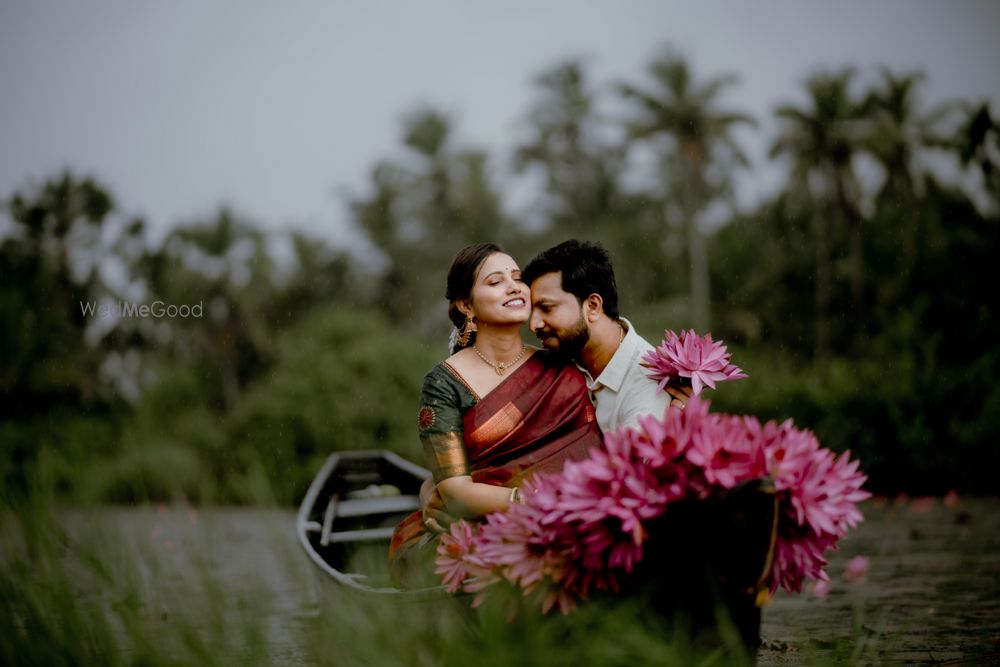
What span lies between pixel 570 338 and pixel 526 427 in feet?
1.35

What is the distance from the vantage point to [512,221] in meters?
41.2

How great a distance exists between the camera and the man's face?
4172 mm

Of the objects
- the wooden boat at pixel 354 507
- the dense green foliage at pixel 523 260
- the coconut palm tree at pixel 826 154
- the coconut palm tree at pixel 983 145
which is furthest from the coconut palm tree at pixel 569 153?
the wooden boat at pixel 354 507

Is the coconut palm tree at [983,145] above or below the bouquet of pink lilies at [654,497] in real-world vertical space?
above

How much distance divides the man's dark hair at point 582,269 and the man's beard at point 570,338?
12cm

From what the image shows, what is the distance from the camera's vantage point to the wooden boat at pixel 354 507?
594 centimetres

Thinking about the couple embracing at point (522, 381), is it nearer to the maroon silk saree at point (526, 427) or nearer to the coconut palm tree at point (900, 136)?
the maroon silk saree at point (526, 427)

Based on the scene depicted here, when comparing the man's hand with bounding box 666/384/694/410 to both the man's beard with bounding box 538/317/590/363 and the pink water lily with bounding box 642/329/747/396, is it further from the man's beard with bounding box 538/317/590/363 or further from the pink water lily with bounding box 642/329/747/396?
the man's beard with bounding box 538/317/590/363

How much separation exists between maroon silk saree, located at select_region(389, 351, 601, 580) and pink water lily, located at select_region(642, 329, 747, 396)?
37 cm

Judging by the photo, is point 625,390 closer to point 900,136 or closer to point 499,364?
point 499,364

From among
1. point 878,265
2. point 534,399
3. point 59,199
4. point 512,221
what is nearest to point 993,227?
point 878,265

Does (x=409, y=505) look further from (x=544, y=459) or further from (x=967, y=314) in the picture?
(x=967, y=314)

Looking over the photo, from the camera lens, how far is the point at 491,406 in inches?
163

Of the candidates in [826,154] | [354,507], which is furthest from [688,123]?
[354,507]
